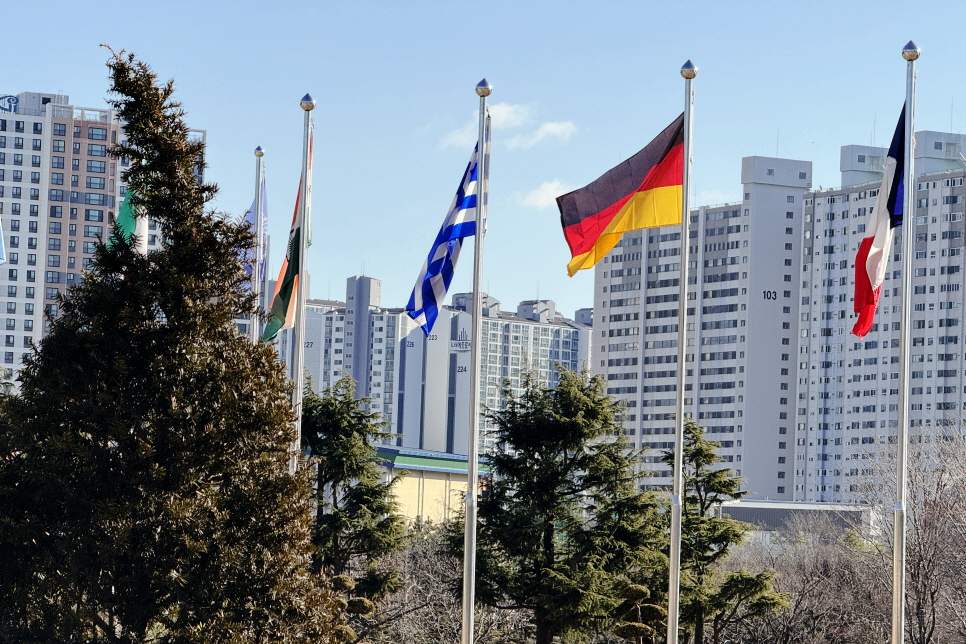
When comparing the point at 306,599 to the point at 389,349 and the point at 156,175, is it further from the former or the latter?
the point at 389,349

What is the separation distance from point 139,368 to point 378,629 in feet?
79.4

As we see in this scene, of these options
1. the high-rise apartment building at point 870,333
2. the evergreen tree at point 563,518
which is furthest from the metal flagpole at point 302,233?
the high-rise apartment building at point 870,333

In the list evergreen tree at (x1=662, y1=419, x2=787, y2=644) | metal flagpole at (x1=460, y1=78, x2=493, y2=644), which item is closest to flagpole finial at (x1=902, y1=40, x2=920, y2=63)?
metal flagpole at (x1=460, y1=78, x2=493, y2=644)

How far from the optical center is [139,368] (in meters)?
18.0

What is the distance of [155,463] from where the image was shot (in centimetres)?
1747

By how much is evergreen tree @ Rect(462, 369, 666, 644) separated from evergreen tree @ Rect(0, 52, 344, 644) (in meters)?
15.3

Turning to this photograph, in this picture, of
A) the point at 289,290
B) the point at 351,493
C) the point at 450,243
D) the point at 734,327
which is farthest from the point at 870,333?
the point at 450,243

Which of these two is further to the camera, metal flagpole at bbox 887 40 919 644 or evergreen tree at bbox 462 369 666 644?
evergreen tree at bbox 462 369 666 644

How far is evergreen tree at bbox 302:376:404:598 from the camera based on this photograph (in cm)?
3834

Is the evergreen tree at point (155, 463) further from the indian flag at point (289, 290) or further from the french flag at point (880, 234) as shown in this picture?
the french flag at point (880, 234)

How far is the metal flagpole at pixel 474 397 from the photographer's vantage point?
20.5 metres

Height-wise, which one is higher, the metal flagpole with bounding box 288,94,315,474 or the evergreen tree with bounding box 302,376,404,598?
the metal flagpole with bounding box 288,94,315,474

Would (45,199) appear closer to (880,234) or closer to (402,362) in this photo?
(402,362)

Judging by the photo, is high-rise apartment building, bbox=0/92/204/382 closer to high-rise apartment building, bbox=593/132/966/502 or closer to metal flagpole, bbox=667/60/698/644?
high-rise apartment building, bbox=593/132/966/502
